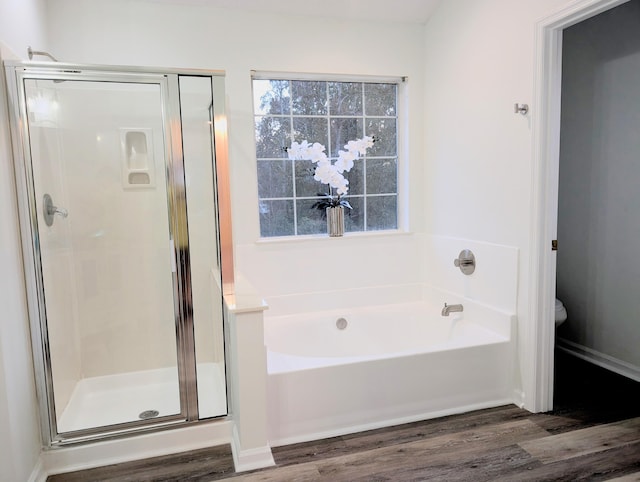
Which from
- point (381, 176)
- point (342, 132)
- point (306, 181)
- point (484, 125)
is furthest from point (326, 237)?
point (484, 125)

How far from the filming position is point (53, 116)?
102 inches

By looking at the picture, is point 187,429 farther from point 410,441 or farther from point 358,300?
point 358,300

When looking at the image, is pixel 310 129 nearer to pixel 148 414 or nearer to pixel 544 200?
pixel 544 200

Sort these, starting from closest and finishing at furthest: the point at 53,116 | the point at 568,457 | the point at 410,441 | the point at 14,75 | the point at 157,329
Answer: the point at 14,75 < the point at 568,457 < the point at 410,441 < the point at 53,116 < the point at 157,329

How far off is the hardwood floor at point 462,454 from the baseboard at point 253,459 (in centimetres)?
4

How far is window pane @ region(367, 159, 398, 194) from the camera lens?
356cm

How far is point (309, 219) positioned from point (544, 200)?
1.63 meters

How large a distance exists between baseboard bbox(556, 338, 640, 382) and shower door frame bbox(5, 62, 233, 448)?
2703mm

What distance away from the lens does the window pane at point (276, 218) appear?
3.35 metres

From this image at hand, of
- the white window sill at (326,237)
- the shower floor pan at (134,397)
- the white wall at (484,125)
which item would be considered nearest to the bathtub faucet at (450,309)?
the white wall at (484,125)

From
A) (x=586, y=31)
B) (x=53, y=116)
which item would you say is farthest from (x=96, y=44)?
(x=586, y=31)

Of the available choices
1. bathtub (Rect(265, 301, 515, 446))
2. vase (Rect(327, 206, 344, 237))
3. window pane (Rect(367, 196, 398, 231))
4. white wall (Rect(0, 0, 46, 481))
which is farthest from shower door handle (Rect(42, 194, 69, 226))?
window pane (Rect(367, 196, 398, 231))

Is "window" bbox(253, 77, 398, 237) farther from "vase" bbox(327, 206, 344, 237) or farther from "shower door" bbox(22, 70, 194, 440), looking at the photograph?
"shower door" bbox(22, 70, 194, 440)

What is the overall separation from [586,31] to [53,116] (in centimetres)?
357
